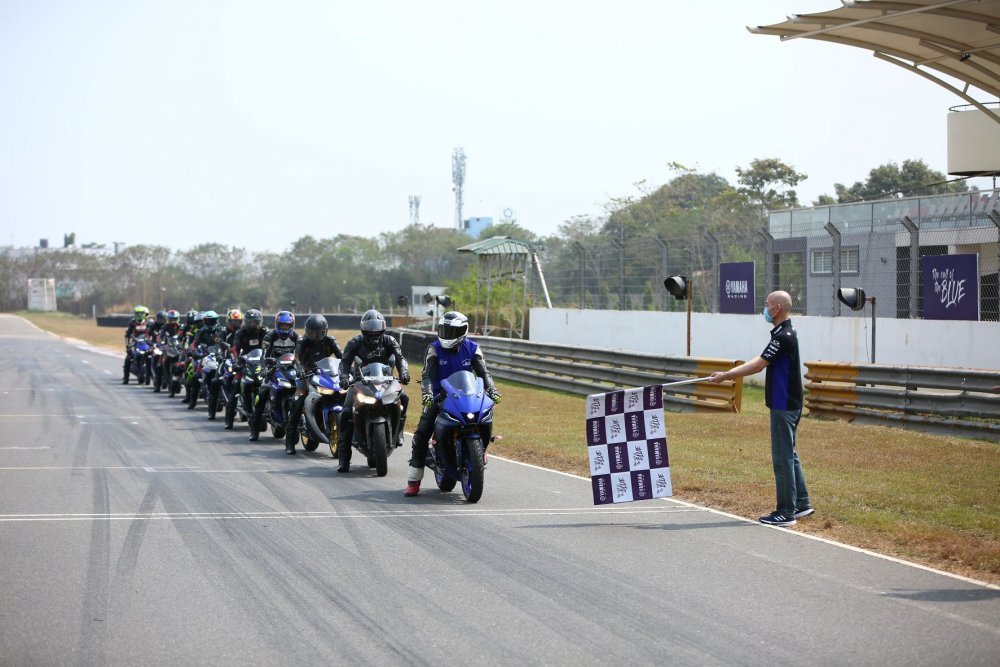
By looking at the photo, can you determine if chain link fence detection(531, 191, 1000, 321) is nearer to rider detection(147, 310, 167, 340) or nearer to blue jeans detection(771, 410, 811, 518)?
rider detection(147, 310, 167, 340)

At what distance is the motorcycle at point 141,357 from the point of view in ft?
101

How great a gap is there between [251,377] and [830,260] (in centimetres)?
1188

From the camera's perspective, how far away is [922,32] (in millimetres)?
15320

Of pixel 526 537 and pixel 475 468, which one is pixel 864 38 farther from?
pixel 526 537

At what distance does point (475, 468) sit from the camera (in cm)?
1094

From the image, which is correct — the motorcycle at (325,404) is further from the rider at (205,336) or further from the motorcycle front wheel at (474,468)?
the rider at (205,336)

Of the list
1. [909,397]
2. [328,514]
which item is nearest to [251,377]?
[328,514]

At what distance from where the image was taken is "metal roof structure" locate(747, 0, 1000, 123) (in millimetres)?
13945

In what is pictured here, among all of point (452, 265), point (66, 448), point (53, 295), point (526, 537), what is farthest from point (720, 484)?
point (53, 295)

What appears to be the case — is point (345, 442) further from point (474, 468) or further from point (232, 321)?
point (232, 321)

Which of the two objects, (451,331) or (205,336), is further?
(205,336)

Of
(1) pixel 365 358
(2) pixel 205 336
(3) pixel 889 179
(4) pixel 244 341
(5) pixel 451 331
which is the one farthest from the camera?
(3) pixel 889 179

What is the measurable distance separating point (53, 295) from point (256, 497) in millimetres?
135368

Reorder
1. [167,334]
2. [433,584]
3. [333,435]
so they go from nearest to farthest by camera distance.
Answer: [433,584] → [333,435] → [167,334]
